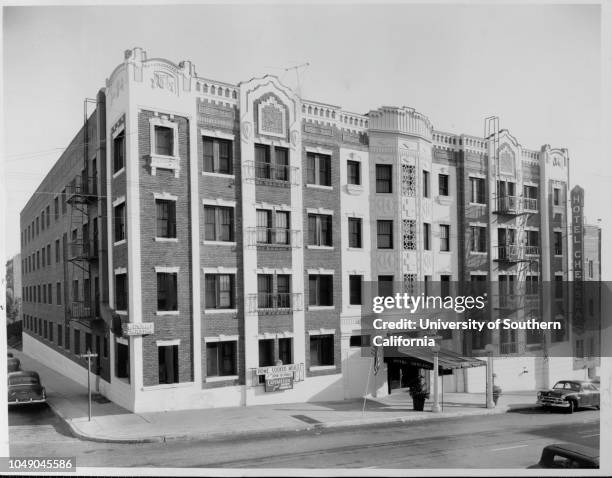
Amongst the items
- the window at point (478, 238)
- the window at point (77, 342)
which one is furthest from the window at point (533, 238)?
the window at point (77, 342)

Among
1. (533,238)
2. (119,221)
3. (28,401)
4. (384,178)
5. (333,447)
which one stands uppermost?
(384,178)

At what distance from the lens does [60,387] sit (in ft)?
45.8

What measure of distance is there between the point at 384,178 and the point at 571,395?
7.28 m

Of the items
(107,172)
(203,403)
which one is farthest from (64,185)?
(203,403)

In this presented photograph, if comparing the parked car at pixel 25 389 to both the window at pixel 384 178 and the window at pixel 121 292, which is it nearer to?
the window at pixel 121 292

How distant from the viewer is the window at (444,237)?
13.4m

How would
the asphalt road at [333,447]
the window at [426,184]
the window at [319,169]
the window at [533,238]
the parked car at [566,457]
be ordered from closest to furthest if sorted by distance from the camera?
the parked car at [566,457] < the asphalt road at [333,447] < the window at [319,169] < the window at [426,184] < the window at [533,238]

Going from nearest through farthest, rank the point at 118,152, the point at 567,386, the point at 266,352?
the point at 118,152 < the point at 567,386 < the point at 266,352

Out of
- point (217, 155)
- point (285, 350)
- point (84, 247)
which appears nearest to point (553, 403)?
point (285, 350)

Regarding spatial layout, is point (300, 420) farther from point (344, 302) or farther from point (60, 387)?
point (60, 387)

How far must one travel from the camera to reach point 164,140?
12.2m

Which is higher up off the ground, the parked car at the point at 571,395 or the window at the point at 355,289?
the window at the point at 355,289

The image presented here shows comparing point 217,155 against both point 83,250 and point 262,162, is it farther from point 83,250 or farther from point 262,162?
point 83,250

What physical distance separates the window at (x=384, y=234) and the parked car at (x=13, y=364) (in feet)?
30.0
